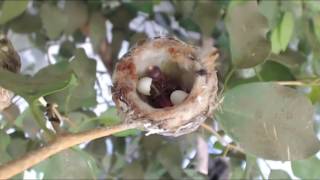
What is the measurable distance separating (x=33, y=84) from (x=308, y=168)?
0.36m

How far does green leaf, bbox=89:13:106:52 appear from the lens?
95 centimetres

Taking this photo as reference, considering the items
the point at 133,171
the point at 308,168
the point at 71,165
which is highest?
the point at 71,165

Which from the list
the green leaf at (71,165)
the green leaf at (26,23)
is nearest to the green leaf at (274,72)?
the green leaf at (71,165)

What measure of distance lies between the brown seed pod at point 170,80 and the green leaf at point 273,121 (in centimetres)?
6

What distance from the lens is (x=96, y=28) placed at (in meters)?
0.95

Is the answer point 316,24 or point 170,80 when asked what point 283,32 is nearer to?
point 316,24

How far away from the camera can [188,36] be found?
3.44 ft

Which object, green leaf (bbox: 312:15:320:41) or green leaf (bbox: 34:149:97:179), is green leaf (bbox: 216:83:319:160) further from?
green leaf (bbox: 312:15:320:41)

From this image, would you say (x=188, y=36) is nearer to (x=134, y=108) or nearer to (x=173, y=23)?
(x=173, y=23)

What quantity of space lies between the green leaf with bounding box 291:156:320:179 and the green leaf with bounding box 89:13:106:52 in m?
0.42

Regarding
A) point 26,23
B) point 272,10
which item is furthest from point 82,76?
point 26,23

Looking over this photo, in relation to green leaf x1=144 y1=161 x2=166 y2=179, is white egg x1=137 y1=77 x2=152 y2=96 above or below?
above

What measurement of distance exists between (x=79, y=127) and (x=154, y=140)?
28cm

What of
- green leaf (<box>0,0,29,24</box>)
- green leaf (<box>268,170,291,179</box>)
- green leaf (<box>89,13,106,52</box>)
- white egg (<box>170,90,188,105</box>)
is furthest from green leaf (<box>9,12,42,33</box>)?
white egg (<box>170,90,188,105</box>)
